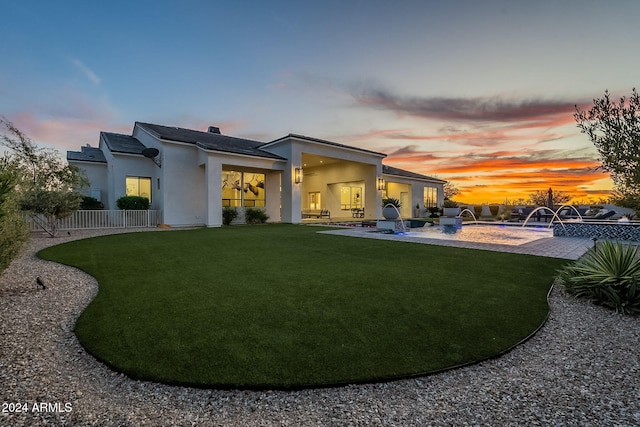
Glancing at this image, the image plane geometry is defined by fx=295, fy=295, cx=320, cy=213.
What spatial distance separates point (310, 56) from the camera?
14539 millimetres

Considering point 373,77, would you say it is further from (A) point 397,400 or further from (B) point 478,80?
(A) point 397,400

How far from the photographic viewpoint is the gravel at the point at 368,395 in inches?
79.9

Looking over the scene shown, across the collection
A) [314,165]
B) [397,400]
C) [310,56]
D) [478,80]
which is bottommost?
[397,400]

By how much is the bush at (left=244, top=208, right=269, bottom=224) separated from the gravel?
14.9 metres

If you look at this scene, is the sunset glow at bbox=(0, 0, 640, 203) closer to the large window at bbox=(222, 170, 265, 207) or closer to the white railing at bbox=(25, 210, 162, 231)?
the large window at bbox=(222, 170, 265, 207)

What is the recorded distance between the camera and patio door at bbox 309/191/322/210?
1058 inches

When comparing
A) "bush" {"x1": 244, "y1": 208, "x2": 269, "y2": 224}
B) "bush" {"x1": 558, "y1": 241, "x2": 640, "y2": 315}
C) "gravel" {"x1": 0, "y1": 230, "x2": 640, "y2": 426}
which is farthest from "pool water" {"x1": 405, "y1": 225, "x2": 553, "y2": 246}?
"bush" {"x1": 244, "y1": 208, "x2": 269, "y2": 224}

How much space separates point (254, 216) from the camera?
18219 mm

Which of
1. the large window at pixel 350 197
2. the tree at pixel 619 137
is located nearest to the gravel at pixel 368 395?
the tree at pixel 619 137

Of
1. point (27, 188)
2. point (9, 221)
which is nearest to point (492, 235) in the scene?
point (9, 221)

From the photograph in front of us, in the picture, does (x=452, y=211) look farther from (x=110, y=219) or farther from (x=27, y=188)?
(x=27, y=188)

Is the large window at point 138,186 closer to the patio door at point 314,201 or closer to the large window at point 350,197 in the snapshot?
the patio door at point 314,201

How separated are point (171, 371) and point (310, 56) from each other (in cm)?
1508

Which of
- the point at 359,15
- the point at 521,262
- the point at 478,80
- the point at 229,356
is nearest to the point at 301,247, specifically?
the point at 521,262
